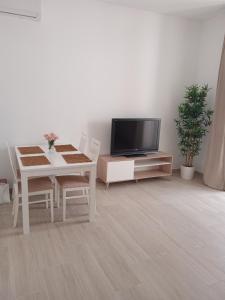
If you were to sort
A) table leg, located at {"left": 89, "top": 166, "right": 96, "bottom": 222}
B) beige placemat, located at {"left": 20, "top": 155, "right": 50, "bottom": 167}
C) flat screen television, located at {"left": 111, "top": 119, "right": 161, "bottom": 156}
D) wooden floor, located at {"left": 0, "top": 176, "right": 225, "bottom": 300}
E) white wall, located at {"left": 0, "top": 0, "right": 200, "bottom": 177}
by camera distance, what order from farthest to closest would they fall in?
flat screen television, located at {"left": 111, "top": 119, "right": 161, "bottom": 156} < white wall, located at {"left": 0, "top": 0, "right": 200, "bottom": 177} < table leg, located at {"left": 89, "top": 166, "right": 96, "bottom": 222} < beige placemat, located at {"left": 20, "top": 155, "right": 50, "bottom": 167} < wooden floor, located at {"left": 0, "top": 176, "right": 225, "bottom": 300}

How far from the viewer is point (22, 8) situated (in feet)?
11.1

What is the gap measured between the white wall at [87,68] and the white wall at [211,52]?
0.15 m

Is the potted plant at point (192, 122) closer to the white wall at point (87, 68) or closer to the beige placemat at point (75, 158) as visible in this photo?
the white wall at point (87, 68)

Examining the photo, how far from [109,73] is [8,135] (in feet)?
6.04

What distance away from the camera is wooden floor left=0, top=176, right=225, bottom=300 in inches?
80.6

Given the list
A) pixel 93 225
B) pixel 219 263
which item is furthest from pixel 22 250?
pixel 219 263

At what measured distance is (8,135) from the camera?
3.73m

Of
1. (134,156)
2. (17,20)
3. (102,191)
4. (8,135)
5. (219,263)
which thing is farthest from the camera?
(134,156)

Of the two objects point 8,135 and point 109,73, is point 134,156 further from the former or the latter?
point 8,135

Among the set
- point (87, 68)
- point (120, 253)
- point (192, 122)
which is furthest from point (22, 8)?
point (120, 253)

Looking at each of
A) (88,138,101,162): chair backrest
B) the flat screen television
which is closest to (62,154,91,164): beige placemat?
(88,138,101,162): chair backrest

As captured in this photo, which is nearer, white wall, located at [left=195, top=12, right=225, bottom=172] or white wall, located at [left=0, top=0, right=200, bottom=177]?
white wall, located at [left=0, top=0, right=200, bottom=177]

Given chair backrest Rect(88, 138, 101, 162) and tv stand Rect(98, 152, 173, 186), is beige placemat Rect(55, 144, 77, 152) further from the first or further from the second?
tv stand Rect(98, 152, 173, 186)

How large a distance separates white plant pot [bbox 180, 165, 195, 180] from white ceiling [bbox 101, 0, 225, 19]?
2618 millimetres
